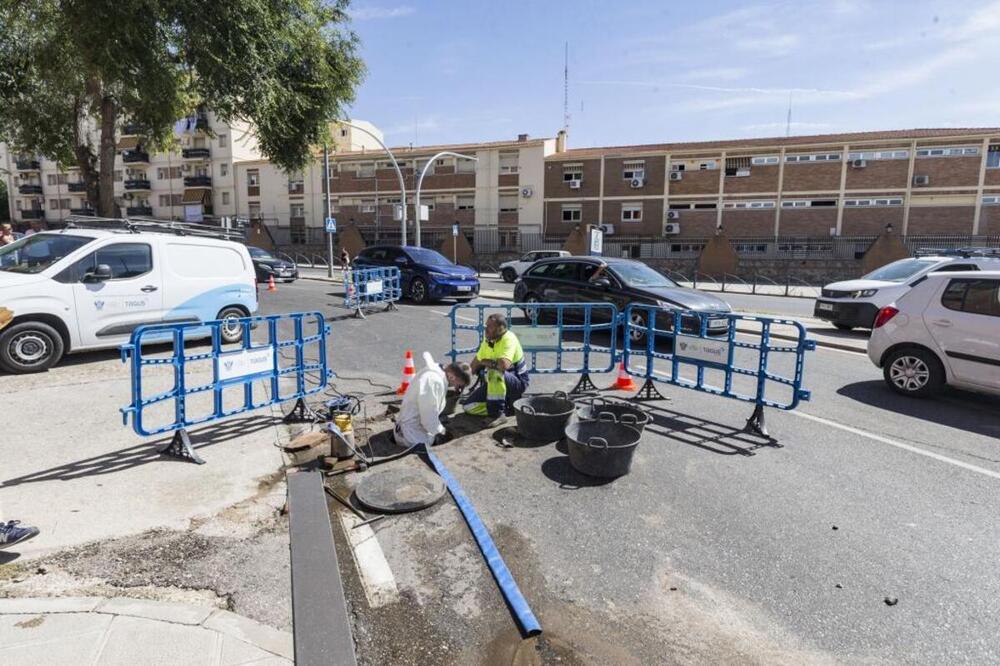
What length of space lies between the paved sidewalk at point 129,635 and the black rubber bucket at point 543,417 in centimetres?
319

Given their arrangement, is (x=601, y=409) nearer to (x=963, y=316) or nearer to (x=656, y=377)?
(x=656, y=377)

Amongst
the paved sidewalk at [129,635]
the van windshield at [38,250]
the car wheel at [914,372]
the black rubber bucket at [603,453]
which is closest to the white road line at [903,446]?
the car wheel at [914,372]

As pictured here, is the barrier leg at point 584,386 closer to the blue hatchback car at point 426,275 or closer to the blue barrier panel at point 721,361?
the blue barrier panel at point 721,361

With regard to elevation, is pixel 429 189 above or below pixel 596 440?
above

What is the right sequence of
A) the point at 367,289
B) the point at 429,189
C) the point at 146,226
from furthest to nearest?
the point at 429,189 → the point at 367,289 → the point at 146,226

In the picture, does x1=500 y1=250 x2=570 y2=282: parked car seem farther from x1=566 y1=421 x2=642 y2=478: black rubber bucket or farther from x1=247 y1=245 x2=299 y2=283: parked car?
x1=566 y1=421 x2=642 y2=478: black rubber bucket

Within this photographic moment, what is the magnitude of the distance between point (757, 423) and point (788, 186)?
35.9 m

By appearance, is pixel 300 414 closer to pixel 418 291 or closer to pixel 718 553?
pixel 718 553

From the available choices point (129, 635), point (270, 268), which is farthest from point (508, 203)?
point (129, 635)

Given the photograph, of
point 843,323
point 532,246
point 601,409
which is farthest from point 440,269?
point 532,246

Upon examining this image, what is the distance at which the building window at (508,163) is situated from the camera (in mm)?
43094

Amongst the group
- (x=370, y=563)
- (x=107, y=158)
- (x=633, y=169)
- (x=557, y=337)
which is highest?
(x=633, y=169)

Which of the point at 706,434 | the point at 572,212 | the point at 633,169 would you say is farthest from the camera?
the point at 572,212

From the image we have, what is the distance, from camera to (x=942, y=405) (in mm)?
7227
